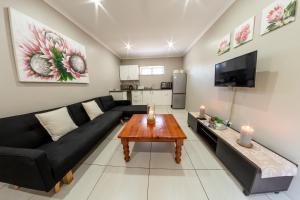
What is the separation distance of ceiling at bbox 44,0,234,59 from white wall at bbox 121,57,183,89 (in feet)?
7.38

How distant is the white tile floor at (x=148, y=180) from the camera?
1.19 meters

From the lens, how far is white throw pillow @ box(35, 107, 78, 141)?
1583mm

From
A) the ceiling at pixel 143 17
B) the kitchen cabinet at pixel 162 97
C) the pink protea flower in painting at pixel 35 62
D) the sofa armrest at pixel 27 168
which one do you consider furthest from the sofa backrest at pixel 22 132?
the kitchen cabinet at pixel 162 97

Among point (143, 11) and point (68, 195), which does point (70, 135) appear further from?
point (143, 11)

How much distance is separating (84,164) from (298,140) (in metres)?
2.50

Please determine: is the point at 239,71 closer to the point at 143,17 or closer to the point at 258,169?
the point at 258,169

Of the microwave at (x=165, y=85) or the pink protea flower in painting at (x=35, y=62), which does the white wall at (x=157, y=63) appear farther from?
the pink protea flower in painting at (x=35, y=62)

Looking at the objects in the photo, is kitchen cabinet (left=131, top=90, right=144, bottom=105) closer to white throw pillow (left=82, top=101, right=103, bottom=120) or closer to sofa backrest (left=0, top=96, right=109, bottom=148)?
white throw pillow (left=82, top=101, right=103, bottom=120)

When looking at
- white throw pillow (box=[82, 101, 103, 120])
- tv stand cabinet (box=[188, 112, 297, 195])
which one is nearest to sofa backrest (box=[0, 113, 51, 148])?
white throw pillow (box=[82, 101, 103, 120])

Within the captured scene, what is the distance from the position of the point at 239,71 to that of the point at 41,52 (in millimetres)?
3005

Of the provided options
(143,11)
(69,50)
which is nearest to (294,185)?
(143,11)

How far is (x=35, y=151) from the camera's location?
1040mm

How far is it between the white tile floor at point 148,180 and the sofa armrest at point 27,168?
0.27 meters

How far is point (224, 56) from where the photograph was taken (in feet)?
7.23
